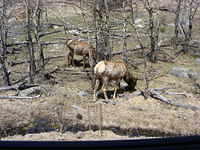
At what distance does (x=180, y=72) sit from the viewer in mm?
14133

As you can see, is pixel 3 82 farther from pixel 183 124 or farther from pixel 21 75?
pixel 183 124

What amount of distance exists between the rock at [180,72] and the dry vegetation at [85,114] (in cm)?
41

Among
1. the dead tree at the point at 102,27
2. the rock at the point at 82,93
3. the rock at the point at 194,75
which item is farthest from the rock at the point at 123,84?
the rock at the point at 194,75

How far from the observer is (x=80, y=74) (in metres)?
14.0

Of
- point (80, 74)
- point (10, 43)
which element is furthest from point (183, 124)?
point (10, 43)

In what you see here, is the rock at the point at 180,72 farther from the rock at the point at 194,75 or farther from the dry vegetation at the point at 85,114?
the dry vegetation at the point at 85,114

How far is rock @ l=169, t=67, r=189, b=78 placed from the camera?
13772 millimetres

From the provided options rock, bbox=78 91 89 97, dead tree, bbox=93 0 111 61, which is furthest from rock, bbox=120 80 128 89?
rock, bbox=78 91 89 97

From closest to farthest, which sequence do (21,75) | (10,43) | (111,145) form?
1. (111,145)
2. (21,75)
3. (10,43)

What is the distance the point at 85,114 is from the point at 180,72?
266 inches

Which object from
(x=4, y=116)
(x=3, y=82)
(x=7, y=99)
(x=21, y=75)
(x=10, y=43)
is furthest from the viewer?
(x=10, y=43)

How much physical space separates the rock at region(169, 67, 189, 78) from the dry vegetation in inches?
16.2

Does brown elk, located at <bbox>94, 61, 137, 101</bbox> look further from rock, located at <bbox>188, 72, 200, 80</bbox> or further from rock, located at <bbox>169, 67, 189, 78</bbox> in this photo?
rock, located at <bbox>188, 72, 200, 80</bbox>

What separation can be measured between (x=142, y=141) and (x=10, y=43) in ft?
56.7
